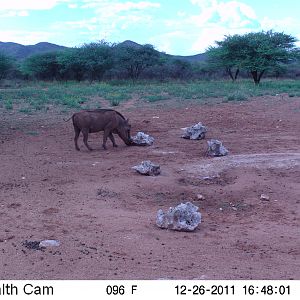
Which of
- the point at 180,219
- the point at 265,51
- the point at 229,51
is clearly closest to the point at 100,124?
the point at 180,219

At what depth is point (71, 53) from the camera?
4753 cm

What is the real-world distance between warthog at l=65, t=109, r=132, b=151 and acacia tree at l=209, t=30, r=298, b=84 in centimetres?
2568

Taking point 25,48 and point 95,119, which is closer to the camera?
point 95,119

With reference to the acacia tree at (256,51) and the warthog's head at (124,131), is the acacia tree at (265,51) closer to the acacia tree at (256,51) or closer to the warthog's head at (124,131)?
the acacia tree at (256,51)

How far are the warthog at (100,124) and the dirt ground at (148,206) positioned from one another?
1.09 feet

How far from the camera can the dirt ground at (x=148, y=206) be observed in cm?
526

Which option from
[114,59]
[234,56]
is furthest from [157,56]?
[234,56]

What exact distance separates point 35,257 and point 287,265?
2.60 metres

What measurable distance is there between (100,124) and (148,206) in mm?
4531

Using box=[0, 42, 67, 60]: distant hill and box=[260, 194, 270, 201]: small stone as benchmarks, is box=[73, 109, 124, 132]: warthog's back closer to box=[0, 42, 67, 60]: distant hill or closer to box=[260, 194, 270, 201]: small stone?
box=[260, 194, 270, 201]: small stone

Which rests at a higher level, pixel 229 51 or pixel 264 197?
pixel 229 51

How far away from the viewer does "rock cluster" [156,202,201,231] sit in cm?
635

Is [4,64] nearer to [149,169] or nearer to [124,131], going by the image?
[124,131]

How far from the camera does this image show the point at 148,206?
7426 mm
